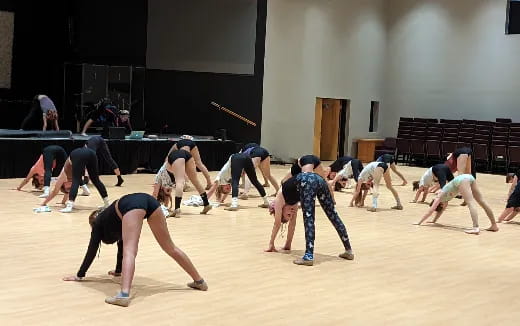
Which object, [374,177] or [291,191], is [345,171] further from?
[291,191]

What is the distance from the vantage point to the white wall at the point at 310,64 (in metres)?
22.5

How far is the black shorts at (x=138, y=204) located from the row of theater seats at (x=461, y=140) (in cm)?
1781

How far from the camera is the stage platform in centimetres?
1561

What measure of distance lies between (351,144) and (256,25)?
575 centimetres

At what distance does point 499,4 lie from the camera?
24.3 meters

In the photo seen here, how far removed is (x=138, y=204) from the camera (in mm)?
6574

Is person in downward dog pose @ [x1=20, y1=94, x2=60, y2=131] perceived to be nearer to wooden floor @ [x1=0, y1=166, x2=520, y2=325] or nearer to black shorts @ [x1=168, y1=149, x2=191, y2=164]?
wooden floor @ [x1=0, y1=166, x2=520, y2=325]

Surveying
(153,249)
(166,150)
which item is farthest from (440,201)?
(166,150)

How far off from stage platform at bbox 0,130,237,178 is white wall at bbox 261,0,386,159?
3029 millimetres

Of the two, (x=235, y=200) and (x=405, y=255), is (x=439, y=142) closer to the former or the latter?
(x=235, y=200)

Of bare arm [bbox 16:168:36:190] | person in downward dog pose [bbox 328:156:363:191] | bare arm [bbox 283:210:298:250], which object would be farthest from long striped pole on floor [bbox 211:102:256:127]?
bare arm [bbox 283:210:298:250]

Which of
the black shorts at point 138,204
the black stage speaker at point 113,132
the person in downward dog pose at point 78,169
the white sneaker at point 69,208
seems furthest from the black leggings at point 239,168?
the black shorts at point 138,204

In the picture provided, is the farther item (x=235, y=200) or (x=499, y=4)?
(x=499, y=4)

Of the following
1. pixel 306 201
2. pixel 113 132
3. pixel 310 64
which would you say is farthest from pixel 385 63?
pixel 306 201
